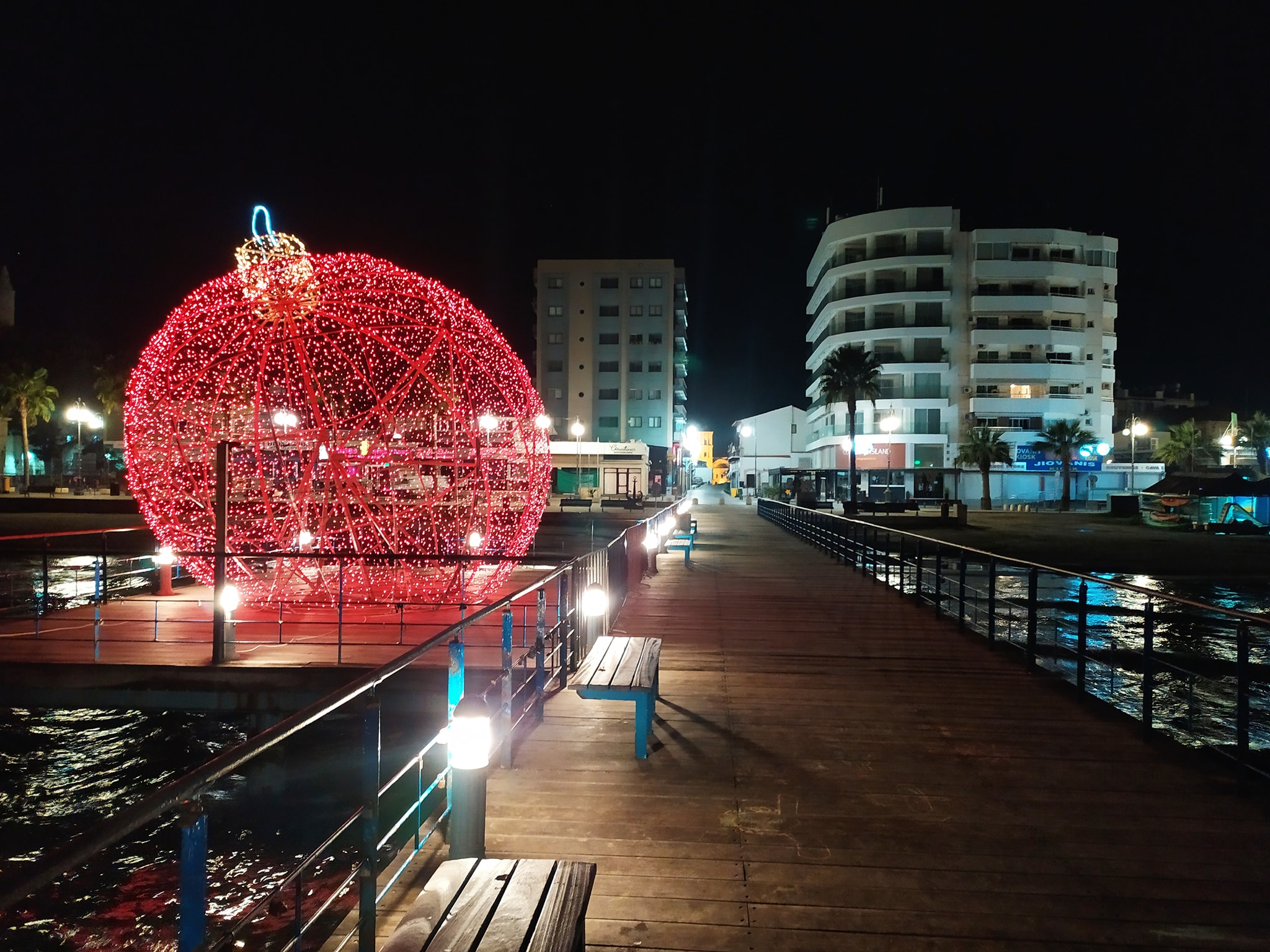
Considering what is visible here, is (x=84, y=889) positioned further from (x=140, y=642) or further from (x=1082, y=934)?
(x=1082, y=934)

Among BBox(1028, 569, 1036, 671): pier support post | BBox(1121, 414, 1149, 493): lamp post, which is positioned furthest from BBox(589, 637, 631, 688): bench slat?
BBox(1121, 414, 1149, 493): lamp post

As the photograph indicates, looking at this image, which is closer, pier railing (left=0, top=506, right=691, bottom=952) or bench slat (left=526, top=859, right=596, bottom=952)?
pier railing (left=0, top=506, right=691, bottom=952)

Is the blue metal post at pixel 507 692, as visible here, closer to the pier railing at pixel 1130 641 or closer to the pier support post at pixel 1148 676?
the pier railing at pixel 1130 641

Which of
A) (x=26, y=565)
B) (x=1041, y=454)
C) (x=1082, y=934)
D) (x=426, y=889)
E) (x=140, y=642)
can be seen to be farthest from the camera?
(x=1041, y=454)

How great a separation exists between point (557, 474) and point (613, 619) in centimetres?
5352

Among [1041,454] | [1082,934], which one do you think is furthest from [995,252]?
[1082,934]

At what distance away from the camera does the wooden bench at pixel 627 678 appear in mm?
5137

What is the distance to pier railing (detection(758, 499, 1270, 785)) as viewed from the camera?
582 cm

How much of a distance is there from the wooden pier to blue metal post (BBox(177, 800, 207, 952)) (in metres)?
1.46

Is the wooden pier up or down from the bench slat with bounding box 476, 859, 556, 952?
down

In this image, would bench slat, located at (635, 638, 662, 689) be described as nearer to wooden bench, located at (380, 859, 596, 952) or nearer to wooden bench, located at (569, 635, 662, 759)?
wooden bench, located at (569, 635, 662, 759)

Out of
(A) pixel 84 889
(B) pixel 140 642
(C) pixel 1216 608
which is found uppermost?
(C) pixel 1216 608

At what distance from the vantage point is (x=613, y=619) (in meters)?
A: 10.4

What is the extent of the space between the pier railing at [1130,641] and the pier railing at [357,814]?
437cm
